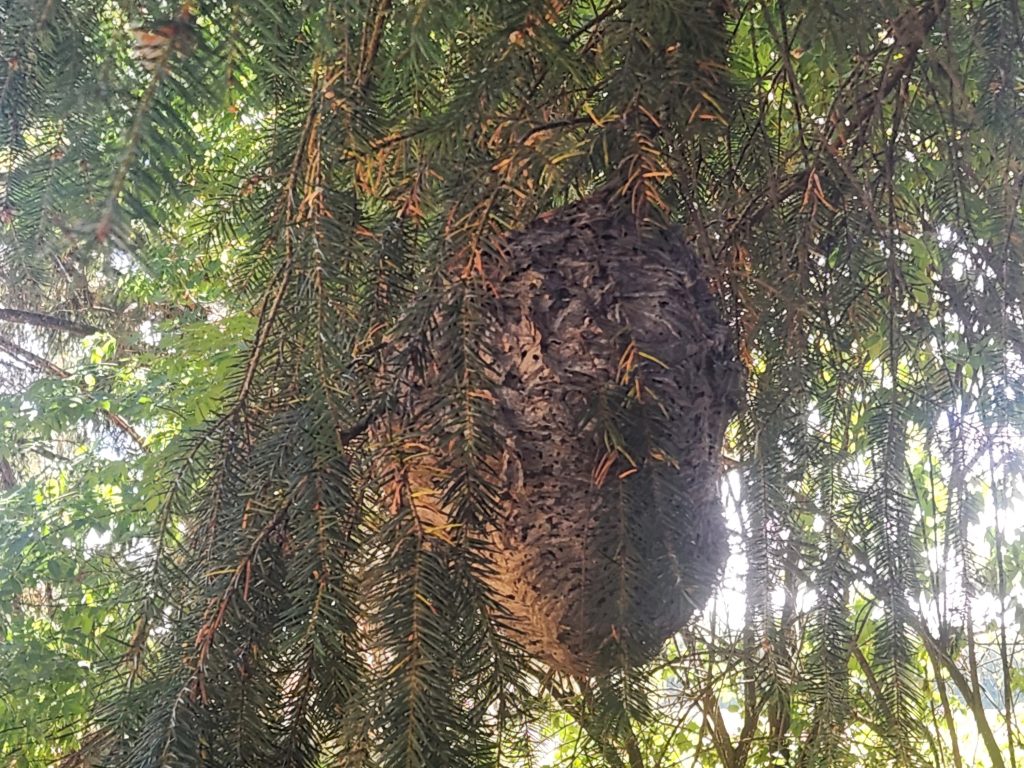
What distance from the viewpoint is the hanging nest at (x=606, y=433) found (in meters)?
0.54

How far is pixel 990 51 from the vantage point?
67 cm

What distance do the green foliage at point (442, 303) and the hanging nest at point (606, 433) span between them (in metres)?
0.04

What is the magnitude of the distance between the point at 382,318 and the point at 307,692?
25 cm

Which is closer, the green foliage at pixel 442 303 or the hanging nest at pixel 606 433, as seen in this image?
the green foliage at pixel 442 303

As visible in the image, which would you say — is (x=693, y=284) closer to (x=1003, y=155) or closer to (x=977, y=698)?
(x=1003, y=155)

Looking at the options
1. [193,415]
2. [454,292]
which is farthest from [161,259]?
[454,292]

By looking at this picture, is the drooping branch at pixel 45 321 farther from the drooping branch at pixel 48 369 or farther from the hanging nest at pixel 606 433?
the hanging nest at pixel 606 433

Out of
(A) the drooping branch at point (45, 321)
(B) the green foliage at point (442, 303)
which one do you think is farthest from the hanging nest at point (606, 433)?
(A) the drooping branch at point (45, 321)

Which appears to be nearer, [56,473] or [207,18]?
[207,18]

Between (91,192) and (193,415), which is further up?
(193,415)

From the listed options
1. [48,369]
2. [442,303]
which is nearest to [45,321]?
[48,369]

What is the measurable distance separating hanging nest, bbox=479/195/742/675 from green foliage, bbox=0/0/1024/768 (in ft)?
0.12

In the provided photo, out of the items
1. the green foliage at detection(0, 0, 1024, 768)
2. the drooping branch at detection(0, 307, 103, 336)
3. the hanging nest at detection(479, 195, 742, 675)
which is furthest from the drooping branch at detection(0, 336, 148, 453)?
the hanging nest at detection(479, 195, 742, 675)

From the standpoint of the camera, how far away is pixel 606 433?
0.53 meters
